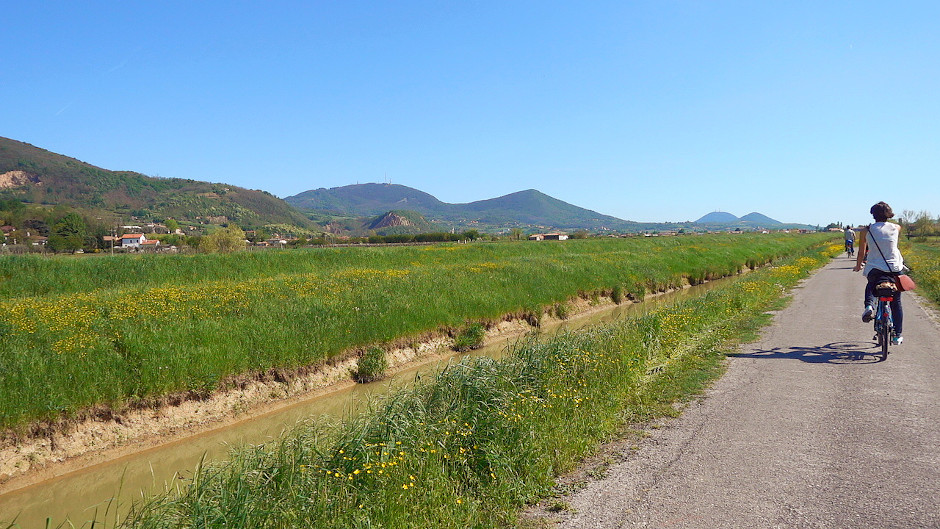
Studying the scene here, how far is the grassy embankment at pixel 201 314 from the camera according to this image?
9953 millimetres

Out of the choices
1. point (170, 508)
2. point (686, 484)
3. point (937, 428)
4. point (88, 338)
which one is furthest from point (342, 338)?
point (937, 428)

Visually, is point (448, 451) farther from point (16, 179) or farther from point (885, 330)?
point (16, 179)

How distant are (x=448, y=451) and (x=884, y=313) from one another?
318 inches

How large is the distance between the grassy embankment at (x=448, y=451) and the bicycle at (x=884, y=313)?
2.99 m

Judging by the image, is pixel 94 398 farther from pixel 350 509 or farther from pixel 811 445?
pixel 811 445

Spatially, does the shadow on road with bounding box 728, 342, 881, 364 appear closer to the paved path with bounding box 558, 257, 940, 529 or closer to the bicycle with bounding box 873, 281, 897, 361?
the paved path with bounding box 558, 257, 940, 529

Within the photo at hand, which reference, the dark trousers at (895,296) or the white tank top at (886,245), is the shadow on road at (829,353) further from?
the white tank top at (886,245)

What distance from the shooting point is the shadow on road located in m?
8.97

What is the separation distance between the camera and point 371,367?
45.3 ft

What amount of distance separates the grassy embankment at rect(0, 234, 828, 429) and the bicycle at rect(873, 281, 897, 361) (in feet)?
36.3

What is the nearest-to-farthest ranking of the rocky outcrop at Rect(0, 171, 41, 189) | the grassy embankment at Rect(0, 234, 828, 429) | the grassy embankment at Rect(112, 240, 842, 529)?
the grassy embankment at Rect(112, 240, 842, 529) → the grassy embankment at Rect(0, 234, 828, 429) → the rocky outcrop at Rect(0, 171, 41, 189)

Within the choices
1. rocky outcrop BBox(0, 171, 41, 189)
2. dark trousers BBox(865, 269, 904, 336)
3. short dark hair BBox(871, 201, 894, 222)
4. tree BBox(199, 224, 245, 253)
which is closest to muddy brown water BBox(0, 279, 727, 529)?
dark trousers BBox(865, 269, 904, 336)

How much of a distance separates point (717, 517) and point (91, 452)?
993 centimetres

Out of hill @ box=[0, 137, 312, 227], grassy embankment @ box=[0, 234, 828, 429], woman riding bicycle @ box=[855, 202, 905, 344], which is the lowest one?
grassy embankment @ box=[0, 234, 828, 429]
